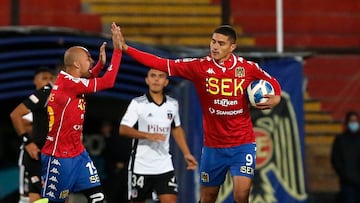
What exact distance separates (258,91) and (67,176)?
2.15 m

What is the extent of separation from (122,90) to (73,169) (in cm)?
624

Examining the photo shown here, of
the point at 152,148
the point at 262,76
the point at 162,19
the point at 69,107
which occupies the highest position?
the point at 162,19

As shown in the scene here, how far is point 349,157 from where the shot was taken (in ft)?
56.9

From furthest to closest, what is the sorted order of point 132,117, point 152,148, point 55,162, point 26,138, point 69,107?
point 26,138, point 152,148, point 132,117, point 55,162, point 69,107

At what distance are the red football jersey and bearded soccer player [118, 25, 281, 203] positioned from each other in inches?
16.9

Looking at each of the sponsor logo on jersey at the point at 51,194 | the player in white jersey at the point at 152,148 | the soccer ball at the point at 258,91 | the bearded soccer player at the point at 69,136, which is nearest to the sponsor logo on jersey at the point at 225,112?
the soccer ball at the point at 258,91

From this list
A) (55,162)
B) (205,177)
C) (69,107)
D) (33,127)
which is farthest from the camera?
(33,127)

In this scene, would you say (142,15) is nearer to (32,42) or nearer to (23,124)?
(32,42)

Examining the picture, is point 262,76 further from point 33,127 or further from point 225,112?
point 33,127

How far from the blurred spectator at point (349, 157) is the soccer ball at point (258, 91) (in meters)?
5.98

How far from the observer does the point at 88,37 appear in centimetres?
1571

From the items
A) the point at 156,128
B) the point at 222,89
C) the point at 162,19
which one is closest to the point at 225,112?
the point at 222,89

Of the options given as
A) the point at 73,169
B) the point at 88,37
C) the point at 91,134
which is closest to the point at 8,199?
the point at 91,134

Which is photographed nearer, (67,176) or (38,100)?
(67,176)
